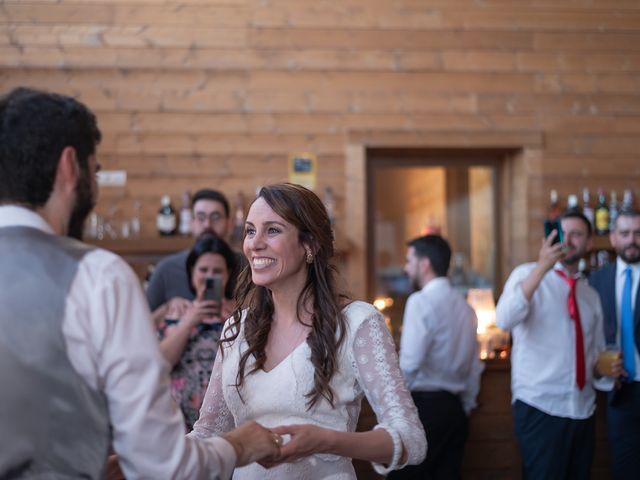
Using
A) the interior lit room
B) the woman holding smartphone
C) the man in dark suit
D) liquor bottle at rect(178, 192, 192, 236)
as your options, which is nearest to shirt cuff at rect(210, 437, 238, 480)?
the woman holding smartphone

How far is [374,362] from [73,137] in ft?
2.93

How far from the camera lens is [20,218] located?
1.47 metres

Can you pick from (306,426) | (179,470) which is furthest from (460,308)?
(179,470)

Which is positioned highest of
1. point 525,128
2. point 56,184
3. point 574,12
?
point 574,12

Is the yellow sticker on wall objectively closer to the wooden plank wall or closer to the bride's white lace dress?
the wooden plank wall

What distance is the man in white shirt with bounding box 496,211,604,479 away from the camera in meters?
3.67

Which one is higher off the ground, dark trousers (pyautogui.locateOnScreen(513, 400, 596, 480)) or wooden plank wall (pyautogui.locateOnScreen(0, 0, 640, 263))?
wooden plank wall (pyautogui.locateOnScreen(0, 0, 640, 263))

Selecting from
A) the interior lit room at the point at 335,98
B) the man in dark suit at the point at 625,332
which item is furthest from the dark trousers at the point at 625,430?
the interior lit room at the point at 335,98

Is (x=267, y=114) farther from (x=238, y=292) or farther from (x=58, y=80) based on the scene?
(x=238, y=292)

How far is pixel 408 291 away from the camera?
20.5 ft

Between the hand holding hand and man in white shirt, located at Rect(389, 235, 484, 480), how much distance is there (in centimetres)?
217

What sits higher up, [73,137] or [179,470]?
[73,137]

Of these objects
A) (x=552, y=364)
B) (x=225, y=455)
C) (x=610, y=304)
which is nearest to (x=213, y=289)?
(x=552, y=364)

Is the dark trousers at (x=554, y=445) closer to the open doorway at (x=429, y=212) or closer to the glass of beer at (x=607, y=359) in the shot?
the glass of beer at (x=607, y=359)
